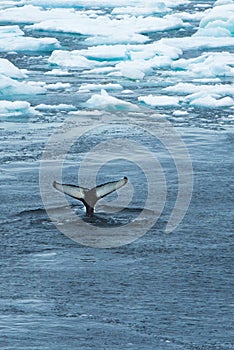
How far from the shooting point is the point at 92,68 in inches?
911

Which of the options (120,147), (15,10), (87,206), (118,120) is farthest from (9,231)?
(15,10)

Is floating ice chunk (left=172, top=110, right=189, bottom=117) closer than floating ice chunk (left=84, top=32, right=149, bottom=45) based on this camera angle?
Yes

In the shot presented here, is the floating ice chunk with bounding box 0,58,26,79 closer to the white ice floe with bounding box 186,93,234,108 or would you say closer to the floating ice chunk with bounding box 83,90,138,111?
the floating ice chunk with bounding box 83,90,138,111

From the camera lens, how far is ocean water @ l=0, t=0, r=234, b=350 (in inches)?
339

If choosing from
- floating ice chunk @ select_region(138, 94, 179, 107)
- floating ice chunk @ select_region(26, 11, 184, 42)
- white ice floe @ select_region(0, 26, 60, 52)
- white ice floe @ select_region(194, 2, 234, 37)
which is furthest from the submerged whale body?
white ice floe @ select_region(194, 2, 234, 37)

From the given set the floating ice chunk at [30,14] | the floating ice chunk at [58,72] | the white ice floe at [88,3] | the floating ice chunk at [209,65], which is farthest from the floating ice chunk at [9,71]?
the white ice floe at [88,3]

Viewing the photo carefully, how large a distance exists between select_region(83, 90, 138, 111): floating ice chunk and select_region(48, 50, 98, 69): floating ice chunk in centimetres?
502

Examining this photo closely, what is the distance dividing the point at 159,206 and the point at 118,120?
5388mm

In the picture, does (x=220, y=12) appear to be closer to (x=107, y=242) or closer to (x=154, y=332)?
(x=107, y=242)

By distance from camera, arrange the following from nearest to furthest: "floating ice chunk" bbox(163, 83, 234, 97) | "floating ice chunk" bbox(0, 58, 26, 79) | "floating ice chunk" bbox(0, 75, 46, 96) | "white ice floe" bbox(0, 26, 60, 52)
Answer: "floating ice chunk" bbox(0, 75, 46, 96)
"floating ice chunk" bbox(163, 83, 234, 97)
"floating ice chunk" bbox(0, 58, 26, 79)
"white ice floe" bbox(0, 26, 60, 52)

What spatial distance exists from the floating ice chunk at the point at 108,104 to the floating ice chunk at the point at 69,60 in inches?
198

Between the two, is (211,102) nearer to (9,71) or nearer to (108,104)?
(108,104)

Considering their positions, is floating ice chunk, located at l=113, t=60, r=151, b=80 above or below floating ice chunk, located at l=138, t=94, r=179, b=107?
above

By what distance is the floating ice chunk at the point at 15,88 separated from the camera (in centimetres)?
1889
